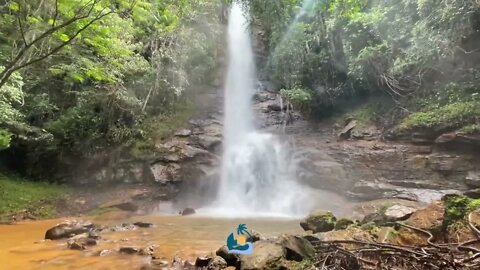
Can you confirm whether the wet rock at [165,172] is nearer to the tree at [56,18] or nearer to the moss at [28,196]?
the moss at [28,196]

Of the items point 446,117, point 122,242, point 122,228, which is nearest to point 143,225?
point 122,228

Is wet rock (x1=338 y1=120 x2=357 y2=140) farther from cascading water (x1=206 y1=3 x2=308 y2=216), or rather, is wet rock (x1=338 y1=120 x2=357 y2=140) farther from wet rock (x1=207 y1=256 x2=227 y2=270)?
wet rock (x1=207 y1=256 x2=227 y2=270)

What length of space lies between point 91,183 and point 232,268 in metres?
9.70

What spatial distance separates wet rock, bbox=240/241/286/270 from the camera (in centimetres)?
399

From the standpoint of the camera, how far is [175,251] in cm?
580

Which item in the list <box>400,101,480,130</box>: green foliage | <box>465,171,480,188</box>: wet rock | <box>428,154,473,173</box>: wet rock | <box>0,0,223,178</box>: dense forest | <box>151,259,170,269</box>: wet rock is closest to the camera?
<box>151,259,170,269</box>: wet rock

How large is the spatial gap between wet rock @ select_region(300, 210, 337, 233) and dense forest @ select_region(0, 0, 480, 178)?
473cm

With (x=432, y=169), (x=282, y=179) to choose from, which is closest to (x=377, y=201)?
(x=432, y=169)

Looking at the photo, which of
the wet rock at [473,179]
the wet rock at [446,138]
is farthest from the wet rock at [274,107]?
the wet rock at [473,179]

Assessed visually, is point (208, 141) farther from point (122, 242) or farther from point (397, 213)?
point (397, 213)

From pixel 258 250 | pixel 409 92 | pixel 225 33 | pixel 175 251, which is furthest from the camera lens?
pixel 225 33

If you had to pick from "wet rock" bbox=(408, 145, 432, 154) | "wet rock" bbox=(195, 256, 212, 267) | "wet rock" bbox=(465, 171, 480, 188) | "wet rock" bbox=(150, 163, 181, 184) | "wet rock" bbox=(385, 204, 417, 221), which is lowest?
"wet rock" bbox=(195, 256, 212, 267)

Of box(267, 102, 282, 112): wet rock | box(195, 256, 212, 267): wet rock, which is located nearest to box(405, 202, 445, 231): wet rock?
box(195, 256, 212, 267): wet rock

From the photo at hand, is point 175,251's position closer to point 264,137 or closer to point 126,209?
point 126,209
